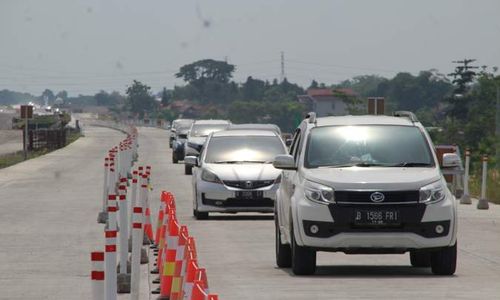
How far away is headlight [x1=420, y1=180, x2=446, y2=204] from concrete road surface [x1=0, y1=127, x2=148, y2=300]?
305 centimetres

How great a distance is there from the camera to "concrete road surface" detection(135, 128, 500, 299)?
570 inches

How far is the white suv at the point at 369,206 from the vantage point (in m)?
15.9

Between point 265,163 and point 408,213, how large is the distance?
11.6m

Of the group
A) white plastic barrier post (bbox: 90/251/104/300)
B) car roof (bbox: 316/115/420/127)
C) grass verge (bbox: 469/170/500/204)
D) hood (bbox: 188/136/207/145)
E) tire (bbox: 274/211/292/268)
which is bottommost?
grass verge (bbox: 469/170/500/204)

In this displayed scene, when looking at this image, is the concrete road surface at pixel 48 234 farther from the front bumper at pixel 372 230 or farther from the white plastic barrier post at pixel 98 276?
the white plastic barrier post at pixel 98 276

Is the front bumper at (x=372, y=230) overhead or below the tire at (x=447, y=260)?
overhead

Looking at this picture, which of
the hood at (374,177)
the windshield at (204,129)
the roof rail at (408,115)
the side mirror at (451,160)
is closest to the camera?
the hood at (374,177)

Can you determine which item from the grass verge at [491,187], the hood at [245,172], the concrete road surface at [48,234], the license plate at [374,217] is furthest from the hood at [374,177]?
the grass verge at [491,187]

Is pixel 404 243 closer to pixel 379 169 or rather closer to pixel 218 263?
pixel 379 169

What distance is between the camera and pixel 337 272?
54.8ft

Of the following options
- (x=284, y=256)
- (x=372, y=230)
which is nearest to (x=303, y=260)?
(x=372, y=230)

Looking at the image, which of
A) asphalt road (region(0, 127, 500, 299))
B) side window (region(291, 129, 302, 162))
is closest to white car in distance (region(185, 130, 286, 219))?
asphalt road (region(0, 127, 500, 299))

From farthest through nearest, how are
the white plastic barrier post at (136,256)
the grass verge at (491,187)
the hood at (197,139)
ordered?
the hood at (197,139), the grass verge at (491,187), the white plastic barrier post at (136,256)

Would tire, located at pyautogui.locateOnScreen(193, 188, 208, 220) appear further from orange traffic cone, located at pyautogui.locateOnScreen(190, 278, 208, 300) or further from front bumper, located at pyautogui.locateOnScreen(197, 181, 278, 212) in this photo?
orange traffic cone, located at pyautogui.locateOnScreen(190, 278, 208, 300)
